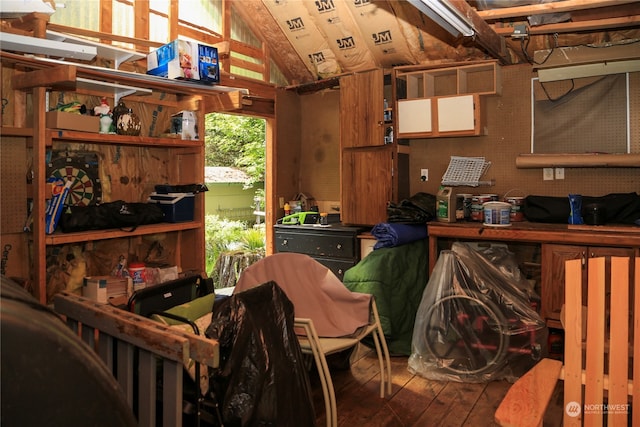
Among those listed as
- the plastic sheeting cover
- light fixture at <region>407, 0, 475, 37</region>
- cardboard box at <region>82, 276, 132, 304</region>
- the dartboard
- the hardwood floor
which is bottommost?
the hardwood floor

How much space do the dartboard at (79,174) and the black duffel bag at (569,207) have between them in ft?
10.6

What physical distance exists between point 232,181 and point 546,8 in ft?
21.3

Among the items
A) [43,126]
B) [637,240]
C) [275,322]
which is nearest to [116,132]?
[43,126]

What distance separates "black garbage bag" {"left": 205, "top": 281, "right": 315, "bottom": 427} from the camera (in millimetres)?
1890

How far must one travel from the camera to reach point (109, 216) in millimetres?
2938

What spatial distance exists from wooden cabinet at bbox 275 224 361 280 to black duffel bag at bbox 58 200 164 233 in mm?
1619

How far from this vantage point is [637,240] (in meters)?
3.03

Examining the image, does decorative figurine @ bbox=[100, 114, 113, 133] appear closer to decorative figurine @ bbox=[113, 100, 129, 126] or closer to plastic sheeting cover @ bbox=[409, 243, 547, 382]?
decorative figurine @ bbox=[113, 100, 129, 126]

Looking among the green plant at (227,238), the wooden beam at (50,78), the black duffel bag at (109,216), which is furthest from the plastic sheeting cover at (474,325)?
the green plant at (227,238)

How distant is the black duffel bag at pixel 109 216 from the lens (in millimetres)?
2766

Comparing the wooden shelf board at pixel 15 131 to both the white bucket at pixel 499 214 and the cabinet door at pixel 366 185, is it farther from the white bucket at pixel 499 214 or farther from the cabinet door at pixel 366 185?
the white bucket at pixel 499 214

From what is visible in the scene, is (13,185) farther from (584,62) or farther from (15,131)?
(584,62)

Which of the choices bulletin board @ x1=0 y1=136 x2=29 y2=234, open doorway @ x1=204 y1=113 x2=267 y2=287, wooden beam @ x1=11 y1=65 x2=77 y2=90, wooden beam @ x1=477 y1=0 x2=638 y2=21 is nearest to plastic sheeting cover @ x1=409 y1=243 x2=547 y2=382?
wooden beam @ x1=477 y1=0 x2=638 y2=21

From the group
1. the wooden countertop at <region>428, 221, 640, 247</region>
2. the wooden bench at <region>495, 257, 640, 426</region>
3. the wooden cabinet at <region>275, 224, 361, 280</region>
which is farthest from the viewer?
the wooden cabinet at <region>275, 224, 361, 280</region>
